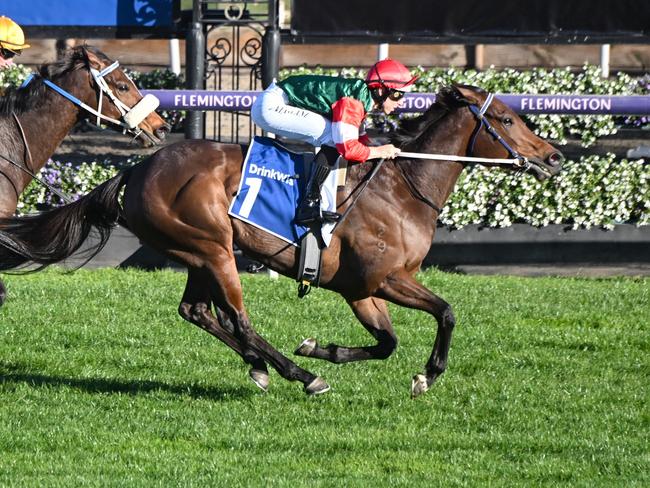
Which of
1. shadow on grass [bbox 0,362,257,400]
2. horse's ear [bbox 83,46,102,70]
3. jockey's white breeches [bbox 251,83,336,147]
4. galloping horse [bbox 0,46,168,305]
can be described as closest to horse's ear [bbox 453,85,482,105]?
jockey's white breeches [bbox 251,83,336,147]

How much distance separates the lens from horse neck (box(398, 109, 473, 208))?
6.51 metres

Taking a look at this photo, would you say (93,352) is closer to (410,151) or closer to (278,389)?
(278,389)

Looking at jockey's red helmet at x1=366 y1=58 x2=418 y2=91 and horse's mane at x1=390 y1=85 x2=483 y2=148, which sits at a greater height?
jockey's red helmet at x1=366 y1=58 x2=418 y2=91

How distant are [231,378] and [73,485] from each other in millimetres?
2150

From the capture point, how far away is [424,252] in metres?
6.39

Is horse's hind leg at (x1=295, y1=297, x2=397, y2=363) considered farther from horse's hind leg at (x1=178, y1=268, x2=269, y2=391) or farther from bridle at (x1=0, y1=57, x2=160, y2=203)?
bridle at (x1=0, y1=57, x2=160, y2=203)

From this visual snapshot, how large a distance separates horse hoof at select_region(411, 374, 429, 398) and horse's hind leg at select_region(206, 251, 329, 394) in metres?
0.45

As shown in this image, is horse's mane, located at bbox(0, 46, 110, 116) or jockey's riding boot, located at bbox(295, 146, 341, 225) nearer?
jockey's riding boot, located at bbox(295, 146, 341, 225)

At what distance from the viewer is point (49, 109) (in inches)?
288

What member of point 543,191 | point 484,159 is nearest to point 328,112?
point 484,159

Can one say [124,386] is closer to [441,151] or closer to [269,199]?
[269,199]

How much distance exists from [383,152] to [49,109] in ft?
7.22

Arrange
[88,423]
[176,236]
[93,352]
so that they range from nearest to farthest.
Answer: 1. [88,423]
2. [176,236]
3. [93,352]

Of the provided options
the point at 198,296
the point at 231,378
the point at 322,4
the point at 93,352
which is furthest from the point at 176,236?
the point at 322,4
